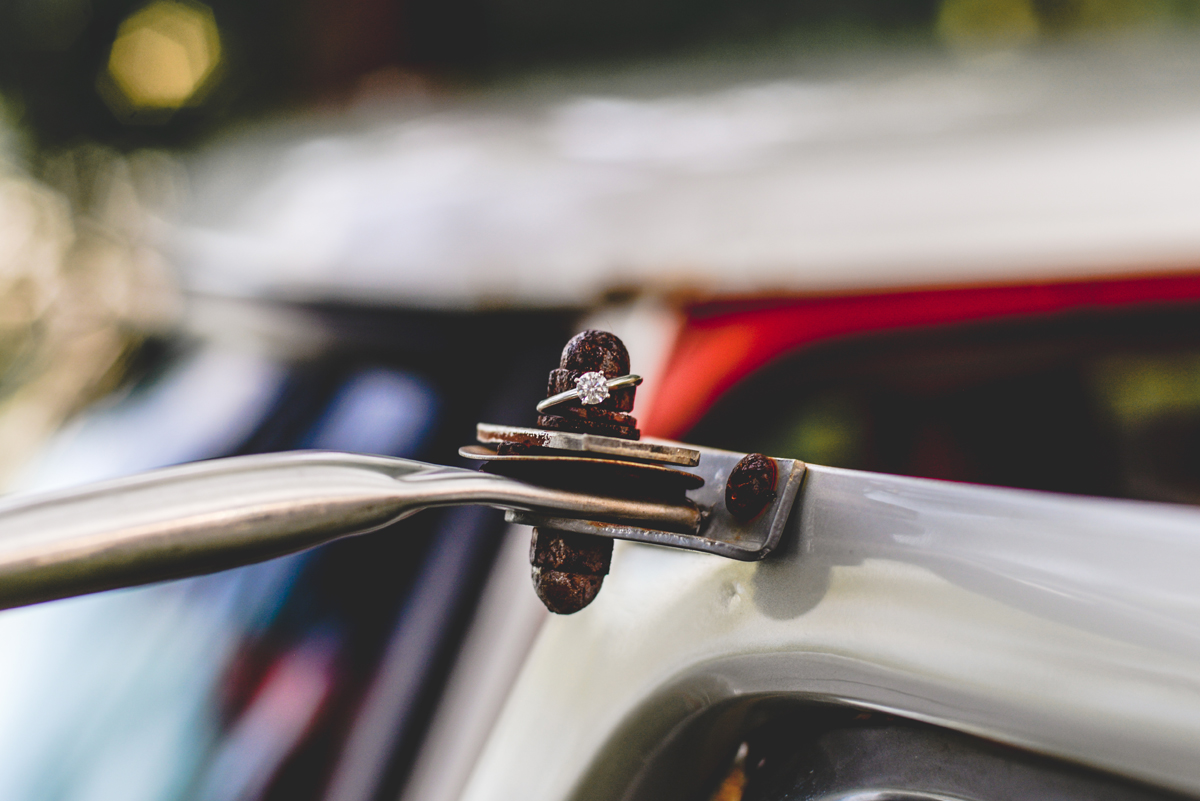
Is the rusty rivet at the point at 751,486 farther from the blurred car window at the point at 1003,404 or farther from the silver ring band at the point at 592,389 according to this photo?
the blurred car window at the point at 1003,404

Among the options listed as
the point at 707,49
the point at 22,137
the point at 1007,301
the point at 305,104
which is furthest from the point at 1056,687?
the point at 22,137

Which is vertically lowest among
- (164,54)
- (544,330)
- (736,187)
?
(544,330)

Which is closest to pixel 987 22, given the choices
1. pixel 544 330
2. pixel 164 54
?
pixel 544 330

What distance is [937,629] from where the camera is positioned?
0.35 m

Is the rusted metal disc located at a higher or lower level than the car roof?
lower

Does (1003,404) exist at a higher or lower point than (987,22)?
lower

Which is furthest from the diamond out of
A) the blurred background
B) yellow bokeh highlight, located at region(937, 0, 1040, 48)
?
yellow bokeh highlight, located at region(937, 0, 1040, 48)

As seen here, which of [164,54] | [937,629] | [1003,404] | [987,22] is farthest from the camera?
[164,54]

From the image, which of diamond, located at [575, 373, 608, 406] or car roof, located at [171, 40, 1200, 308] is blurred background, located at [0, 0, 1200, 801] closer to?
car roof, located at [171, 40, 1200, 308]

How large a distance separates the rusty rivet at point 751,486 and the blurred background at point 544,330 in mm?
259

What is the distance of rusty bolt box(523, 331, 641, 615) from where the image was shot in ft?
1.38

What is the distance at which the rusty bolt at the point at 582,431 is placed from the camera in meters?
0.42

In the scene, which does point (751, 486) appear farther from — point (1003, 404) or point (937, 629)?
point (1003, 404)

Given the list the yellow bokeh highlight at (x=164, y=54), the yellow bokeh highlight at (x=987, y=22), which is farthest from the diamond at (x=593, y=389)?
the yellow bokeh highlight at (x=164, y=54)
